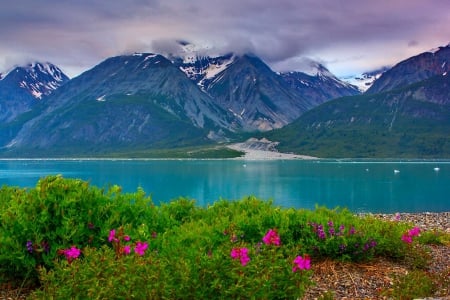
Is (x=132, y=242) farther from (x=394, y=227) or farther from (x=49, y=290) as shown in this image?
(x=394, y=227)

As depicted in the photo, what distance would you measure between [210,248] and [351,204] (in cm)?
8911

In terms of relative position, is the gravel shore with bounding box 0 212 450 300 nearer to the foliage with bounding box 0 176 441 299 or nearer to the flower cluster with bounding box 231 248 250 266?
the foliage with bounding box 0 176 441 299

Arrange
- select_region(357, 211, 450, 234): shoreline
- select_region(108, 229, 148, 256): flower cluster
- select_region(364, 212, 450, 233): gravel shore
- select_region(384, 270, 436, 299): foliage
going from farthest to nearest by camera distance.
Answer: select_region(364, 212, 450, 233): gravel shore → select_region(357, 211, 450, 234): shoreline → select_region(384, 270, 436, 299): foliage → select_region(108, 229, 148, 256): flower cluster

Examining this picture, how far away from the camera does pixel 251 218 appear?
57.1 feet

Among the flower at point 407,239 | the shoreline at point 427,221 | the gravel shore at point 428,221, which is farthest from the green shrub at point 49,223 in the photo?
the gravel shore at point 428,221

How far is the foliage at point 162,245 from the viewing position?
995 cm

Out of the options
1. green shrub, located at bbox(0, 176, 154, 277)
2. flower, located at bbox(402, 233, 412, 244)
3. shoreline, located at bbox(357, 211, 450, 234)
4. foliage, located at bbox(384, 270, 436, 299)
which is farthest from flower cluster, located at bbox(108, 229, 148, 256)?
shoreline, located at bbox(357, 211, 450, 234)

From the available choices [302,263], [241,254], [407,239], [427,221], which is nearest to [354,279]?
[407,239]

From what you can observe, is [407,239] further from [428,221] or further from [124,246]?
[428,221]

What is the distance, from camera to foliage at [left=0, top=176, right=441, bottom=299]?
9.95 meters

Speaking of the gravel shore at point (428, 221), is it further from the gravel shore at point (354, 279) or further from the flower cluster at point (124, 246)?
the flower cluster at point (124, 246)

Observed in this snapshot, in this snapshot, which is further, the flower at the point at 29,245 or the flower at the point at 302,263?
the flower at the point at 29,245

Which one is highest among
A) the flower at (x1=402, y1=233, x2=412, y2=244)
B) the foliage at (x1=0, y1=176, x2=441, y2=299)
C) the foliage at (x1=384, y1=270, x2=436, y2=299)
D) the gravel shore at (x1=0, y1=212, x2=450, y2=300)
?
the foliage at (x1=0, y1=176, x2=441, y2=299)

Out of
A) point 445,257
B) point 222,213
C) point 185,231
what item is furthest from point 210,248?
point 445,257
